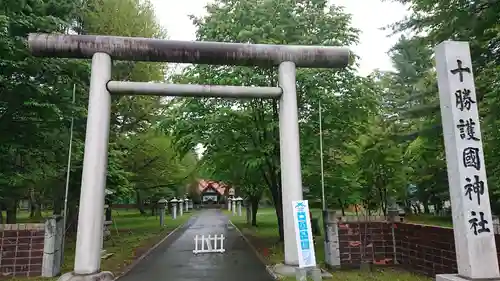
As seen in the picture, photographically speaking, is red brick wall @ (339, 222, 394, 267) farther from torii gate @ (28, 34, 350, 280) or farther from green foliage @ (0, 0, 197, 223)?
green foliage @ (0, 0, 197, 223)

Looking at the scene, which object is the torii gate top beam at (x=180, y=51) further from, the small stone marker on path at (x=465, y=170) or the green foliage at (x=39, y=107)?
the small stone marker on path at (x=465, y=170)

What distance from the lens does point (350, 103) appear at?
12719 mm

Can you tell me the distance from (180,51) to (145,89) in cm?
124

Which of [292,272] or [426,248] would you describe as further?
[426,248]

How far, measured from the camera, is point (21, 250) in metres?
9.28

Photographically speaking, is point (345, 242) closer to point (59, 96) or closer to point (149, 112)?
point (59, 96)

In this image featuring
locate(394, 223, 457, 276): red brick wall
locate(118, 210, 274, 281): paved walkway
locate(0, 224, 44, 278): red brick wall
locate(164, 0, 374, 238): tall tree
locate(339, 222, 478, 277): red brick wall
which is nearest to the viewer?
locate(394, 223, 457, 276): red brick wall

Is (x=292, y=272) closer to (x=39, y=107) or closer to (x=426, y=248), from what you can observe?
(x=426, y=248)

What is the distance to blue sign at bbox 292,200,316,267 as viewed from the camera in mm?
7762

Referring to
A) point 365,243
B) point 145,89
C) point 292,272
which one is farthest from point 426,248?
point 145,89

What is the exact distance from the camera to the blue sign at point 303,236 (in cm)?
776

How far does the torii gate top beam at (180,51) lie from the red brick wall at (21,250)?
4327 millimetres

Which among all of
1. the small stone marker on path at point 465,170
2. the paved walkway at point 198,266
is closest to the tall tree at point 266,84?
the paved walkway at point 198,266

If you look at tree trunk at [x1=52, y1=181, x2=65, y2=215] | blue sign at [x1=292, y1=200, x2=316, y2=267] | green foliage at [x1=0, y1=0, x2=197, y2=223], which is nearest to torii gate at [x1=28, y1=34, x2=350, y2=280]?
blue sign at [x1=292, y1=200, x2=316, y2=267]
